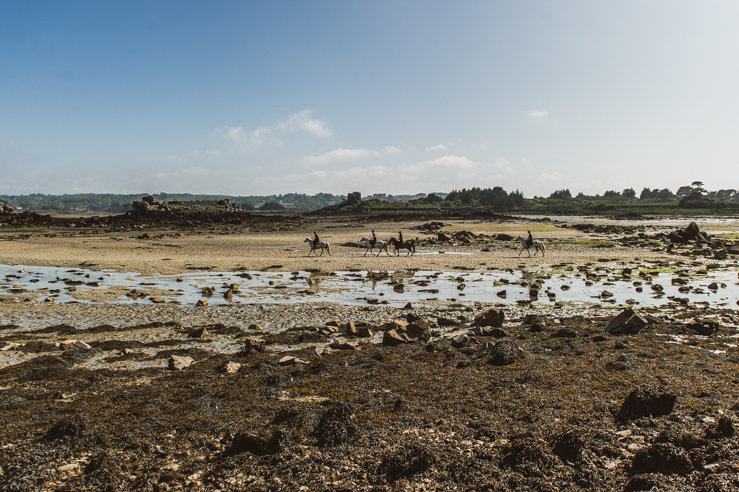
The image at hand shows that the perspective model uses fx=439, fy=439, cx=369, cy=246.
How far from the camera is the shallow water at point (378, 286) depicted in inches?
713

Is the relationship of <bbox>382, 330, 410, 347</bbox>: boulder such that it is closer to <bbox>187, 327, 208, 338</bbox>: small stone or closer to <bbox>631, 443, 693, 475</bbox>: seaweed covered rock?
<bbox>187, 327, 208, 338</bbox>: small stone

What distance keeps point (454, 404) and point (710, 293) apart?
17579 mm

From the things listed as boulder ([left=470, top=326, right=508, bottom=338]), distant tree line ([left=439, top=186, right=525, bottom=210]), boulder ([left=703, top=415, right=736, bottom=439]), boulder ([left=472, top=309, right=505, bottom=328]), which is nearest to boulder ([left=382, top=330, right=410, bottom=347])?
boulder ([left=470, top=326, right=508, bottom=338])

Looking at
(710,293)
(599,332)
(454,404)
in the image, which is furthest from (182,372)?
(710,293)

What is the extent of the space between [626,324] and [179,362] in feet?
37.9

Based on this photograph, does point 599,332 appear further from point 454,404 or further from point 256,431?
point 256,431

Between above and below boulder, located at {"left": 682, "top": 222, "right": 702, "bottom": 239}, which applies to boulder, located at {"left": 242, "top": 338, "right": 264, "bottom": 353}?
below

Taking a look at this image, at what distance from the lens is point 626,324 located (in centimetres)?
1210

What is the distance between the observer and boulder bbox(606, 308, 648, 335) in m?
12.1

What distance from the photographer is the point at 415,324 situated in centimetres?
1241

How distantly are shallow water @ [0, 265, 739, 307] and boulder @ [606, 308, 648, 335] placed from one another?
4842 mm

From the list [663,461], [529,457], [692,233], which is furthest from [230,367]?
[692,233]

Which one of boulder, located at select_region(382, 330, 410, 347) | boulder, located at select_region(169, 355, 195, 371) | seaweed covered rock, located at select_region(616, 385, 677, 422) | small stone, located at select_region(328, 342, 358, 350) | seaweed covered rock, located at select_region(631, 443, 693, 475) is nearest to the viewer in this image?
seaweed covered rock, located at select_region(631, 443, 693, 475)

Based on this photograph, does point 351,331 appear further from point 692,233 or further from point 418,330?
point 692,233
